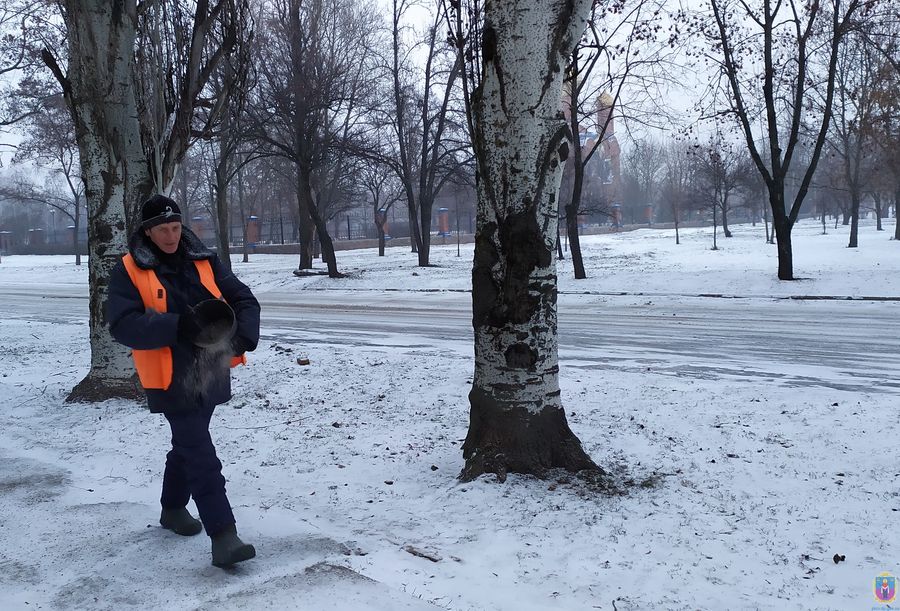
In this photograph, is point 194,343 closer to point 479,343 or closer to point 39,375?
point 479,343

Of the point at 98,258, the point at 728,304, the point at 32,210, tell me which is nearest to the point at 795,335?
the point at 728,304

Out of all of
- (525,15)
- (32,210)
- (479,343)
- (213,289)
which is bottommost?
(479,343)

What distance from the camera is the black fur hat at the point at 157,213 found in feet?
11.5

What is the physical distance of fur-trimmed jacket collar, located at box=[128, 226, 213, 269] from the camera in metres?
3.42

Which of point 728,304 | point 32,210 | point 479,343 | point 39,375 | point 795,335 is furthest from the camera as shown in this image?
point 32,210

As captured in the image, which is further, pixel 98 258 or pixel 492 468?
pixel 98 258

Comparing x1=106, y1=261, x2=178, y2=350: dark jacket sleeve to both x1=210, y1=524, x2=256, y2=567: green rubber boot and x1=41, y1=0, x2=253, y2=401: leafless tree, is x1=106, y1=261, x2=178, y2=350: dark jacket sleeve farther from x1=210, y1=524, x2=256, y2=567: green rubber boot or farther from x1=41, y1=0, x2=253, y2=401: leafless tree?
x1=41, y1=0, x2=253, y2=401: leafless tree

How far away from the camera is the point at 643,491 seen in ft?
14.5

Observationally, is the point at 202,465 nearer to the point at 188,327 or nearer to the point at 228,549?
the point at 228,549

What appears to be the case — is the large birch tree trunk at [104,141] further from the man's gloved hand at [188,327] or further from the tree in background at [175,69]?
the man's gloved hand at [188,327]

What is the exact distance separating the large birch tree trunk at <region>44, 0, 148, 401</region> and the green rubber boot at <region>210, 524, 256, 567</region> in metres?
4.25

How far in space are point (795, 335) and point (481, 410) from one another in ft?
26.3

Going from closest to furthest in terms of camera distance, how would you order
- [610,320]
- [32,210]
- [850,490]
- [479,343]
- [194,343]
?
[194,343], [850,490], [479,343], [610,320], [32,210]

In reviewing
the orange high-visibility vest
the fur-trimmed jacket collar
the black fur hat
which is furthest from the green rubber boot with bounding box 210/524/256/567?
the black fur hat
